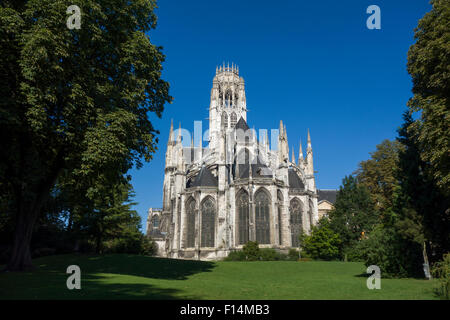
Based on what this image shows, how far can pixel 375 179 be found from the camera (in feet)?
140

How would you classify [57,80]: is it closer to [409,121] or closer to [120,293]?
[120,293]

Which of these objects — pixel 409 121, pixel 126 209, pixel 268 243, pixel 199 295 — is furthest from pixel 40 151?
pixel 268 243

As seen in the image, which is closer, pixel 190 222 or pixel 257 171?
pixel 257 171

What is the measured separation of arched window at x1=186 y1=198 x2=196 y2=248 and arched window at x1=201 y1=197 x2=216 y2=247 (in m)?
1.92

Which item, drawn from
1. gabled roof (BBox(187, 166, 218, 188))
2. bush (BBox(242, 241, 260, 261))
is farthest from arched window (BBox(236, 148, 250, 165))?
bush (BBox(242, 241, 260, 261))

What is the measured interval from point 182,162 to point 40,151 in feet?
115

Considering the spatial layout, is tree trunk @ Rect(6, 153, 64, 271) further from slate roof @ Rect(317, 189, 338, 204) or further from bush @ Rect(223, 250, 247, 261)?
slate roof @ Rect(317, 189, 338, 204)

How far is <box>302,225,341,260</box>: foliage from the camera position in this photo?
126 ft

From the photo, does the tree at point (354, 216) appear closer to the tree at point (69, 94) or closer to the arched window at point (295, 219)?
the arched window at point (295, 219)

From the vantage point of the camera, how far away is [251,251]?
124ft

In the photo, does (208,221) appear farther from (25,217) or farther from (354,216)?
(25,217)

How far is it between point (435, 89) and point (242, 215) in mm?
30548

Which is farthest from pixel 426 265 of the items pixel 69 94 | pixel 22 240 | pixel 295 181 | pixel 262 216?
pixel 295 181

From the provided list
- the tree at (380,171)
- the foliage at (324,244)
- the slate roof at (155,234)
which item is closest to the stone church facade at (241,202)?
the foliage at (324,244)
